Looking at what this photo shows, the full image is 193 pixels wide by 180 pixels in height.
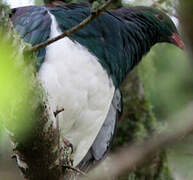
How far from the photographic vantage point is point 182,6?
2.79ft

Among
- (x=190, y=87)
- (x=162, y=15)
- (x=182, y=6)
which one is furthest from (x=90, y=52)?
(x=190, y=87)

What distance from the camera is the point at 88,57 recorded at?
7.62 ft

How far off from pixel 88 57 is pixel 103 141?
720 millimetres

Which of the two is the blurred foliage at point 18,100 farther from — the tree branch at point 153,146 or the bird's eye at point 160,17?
the bird's eye at point 160,17

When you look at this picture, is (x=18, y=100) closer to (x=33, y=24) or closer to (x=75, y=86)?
(x=75, y=86)

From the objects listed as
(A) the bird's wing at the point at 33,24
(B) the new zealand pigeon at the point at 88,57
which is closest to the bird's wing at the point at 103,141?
(B) the new zealand pigeon at the point at 88,57

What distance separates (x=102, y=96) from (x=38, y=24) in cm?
50

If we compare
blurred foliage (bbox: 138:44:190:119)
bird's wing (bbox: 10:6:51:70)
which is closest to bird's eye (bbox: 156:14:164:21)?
bird's wing (bbox: 10:6:51:70)

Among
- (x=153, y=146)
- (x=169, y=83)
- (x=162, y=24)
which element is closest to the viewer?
(x=153, y=146)

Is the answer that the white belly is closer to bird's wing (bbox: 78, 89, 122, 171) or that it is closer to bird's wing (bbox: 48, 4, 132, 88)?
bird's wing (bbox: 48, 4, 132, 88)

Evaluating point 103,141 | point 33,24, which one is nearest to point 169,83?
point 103,141

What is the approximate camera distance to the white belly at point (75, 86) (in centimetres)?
220

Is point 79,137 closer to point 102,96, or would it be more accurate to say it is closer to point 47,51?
point 102,96

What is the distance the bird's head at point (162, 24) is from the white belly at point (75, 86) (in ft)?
1.94
